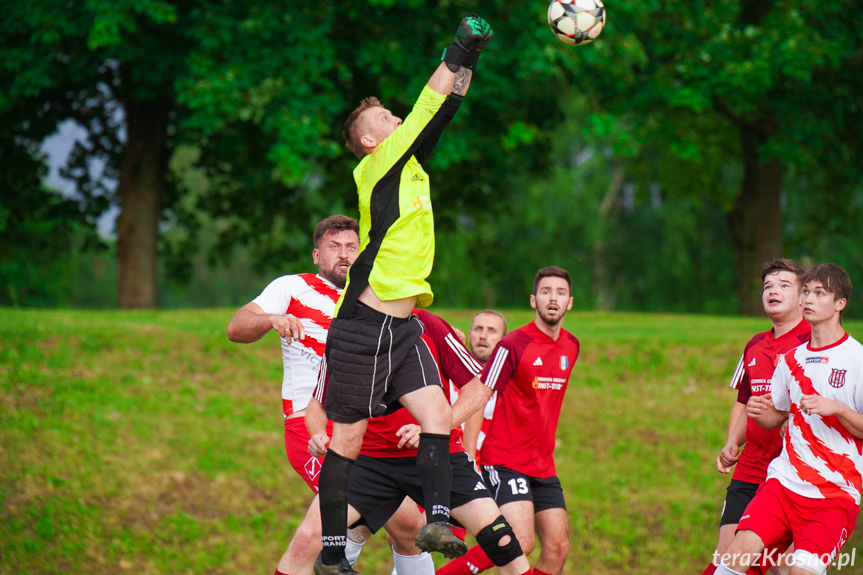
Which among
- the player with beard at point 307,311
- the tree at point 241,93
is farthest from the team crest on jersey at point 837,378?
the tree at point 241,93

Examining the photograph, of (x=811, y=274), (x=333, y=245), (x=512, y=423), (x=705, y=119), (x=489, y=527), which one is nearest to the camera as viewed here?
(x=489, y=527)

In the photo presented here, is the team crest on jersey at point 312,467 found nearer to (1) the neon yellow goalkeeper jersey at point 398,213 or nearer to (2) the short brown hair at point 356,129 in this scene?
(1) the neon yellow goalkeeper jersey at point 398,213

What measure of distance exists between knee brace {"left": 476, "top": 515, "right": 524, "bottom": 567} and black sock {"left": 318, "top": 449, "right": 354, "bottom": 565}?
809 mm

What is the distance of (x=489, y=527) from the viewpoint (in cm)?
518

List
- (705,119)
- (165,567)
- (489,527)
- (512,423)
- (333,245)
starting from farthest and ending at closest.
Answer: (705,119)
(165,567)
(512,423)
(333,245)
(489,527)

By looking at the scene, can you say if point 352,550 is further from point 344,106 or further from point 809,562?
point 344,106

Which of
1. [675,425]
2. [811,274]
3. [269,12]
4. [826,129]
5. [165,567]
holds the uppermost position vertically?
[269,12]

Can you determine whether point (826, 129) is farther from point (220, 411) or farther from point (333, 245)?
point (333, 245)

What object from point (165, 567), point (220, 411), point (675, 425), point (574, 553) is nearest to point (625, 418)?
point (675, 425)

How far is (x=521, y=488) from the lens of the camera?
23.1 feet

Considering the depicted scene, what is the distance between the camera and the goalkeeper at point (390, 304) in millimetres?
4824

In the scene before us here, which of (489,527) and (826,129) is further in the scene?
(826,129)

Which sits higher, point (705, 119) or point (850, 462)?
point (705, 119)

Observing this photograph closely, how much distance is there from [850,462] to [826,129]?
48.3 ft
